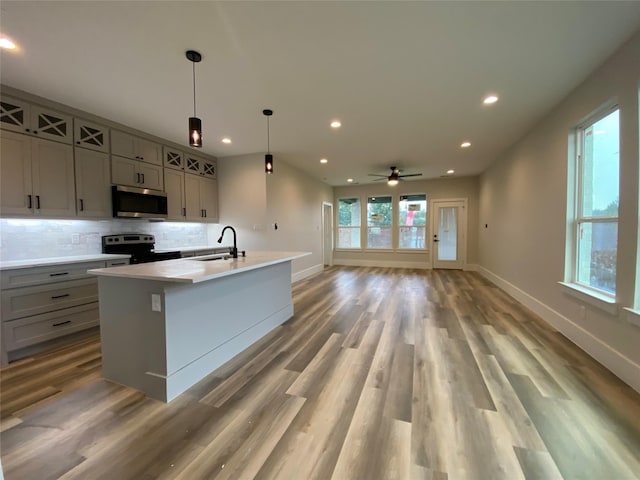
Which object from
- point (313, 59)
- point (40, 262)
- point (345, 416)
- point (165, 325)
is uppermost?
point (313, 59)

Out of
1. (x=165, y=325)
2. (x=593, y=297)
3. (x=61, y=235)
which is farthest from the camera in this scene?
(x=61, y=235)

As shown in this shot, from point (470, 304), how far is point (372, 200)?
16.5 ft

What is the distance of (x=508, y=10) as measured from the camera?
6.09ft

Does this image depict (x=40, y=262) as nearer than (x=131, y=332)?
No

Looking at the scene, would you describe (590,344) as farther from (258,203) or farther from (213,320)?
(258,203)

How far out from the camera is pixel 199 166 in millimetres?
5125

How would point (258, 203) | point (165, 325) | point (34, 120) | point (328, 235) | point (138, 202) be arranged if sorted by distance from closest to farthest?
point (165, 325) → point (34, 120) → point (138, 202) → point (258, 203) → point (328, 235)

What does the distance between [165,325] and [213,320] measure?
471mm

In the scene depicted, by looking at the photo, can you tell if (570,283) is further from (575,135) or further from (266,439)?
(266,439)

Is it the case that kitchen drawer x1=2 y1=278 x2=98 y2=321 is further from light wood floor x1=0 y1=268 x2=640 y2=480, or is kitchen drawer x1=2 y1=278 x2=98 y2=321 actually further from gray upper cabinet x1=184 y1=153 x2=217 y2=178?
gray upper cabinet x1=184 y1=153 x2=217 y2=178

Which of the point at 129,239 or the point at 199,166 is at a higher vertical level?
the point at 199,166

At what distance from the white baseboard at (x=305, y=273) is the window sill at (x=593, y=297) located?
15.1 ft

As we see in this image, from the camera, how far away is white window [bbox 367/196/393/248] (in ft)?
28.0

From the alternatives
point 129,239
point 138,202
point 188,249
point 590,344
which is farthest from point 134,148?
point 590,344
